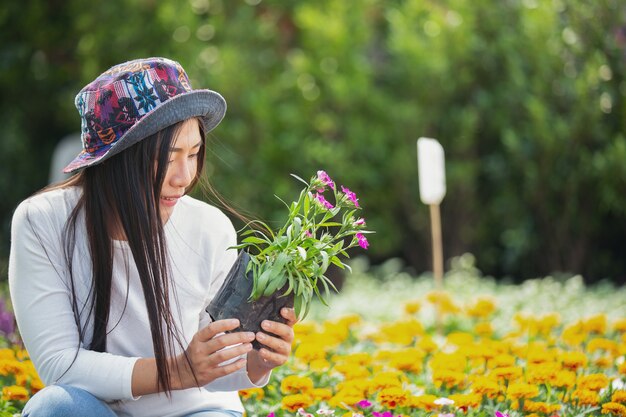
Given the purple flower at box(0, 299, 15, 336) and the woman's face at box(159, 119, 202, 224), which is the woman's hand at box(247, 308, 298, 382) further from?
the purple flower at box(0, 299, 15, 336)

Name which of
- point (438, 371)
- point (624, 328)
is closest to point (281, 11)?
point (624, 328)

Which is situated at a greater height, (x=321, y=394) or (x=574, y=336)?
(x=321, y=394)

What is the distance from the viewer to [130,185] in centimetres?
189

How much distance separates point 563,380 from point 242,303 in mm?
1067

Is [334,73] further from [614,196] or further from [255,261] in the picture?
[255,261]

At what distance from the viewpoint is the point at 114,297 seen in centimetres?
199

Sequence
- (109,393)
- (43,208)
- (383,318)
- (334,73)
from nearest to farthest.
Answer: (109,393), (43,208), (383,318), (334,73)

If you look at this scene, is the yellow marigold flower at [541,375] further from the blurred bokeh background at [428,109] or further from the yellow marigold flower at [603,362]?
the blurred bokeh background at [428,109]

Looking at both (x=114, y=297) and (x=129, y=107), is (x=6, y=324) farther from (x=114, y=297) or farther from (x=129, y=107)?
(x=129, y=107)

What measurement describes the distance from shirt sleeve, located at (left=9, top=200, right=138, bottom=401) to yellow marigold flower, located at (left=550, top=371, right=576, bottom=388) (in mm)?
1206

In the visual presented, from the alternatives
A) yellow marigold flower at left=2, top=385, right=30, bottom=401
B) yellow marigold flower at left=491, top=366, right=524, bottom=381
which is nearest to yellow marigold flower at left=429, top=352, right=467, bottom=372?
yellow marigold flower at left=491, top=366, right=524, bottom=381

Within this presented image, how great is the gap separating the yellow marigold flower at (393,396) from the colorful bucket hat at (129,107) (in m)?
0.84

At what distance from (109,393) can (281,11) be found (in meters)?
6.18

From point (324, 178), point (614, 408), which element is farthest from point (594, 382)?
point (324, 178)
